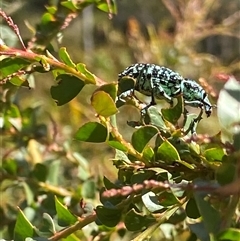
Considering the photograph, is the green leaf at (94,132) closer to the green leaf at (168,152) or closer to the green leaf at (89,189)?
the green leaf at (168,152)

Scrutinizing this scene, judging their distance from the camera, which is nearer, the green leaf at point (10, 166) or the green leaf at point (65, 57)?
the green leaf at point (65, 57)

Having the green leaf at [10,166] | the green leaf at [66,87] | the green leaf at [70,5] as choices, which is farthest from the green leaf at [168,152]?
the green leaf at [10,166]

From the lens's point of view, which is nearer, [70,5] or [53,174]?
[70,5]

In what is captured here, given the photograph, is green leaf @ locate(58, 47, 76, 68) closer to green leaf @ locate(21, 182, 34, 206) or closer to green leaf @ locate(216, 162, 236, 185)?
green leaf @ locate(216, 162, 236, 185)

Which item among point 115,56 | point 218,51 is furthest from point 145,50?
point 218,51

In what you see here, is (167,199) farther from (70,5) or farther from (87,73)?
(70,5)

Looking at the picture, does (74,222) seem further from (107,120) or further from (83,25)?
(83,25)

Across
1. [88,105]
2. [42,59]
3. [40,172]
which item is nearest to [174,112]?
[42,59]
